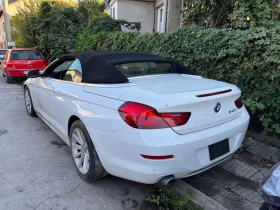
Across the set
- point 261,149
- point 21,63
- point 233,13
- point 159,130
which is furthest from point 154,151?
point 21,63

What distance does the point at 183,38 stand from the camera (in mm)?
4656

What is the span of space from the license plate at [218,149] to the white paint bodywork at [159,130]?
5 centimetres

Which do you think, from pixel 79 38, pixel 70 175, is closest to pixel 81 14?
pixel 79 38

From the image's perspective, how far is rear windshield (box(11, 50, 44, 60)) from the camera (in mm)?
9469

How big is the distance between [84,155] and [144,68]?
1436mm

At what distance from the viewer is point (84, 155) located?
2.77 m

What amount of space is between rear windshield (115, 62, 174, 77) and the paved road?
4.54 ft

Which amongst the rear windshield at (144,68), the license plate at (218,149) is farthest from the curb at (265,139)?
the rear windshield at (144,68)

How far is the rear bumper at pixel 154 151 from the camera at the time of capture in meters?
2.00

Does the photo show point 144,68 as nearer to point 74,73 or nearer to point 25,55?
point 74,73

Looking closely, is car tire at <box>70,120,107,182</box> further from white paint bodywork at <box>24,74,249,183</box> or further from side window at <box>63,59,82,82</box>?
side window at <box>63,59,82,82</box>

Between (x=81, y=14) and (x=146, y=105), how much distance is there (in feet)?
38.7

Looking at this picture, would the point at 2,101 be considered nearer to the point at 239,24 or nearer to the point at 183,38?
the point at 183,38

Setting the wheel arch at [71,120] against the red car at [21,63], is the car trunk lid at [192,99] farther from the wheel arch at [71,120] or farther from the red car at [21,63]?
the red car at [21,63]
